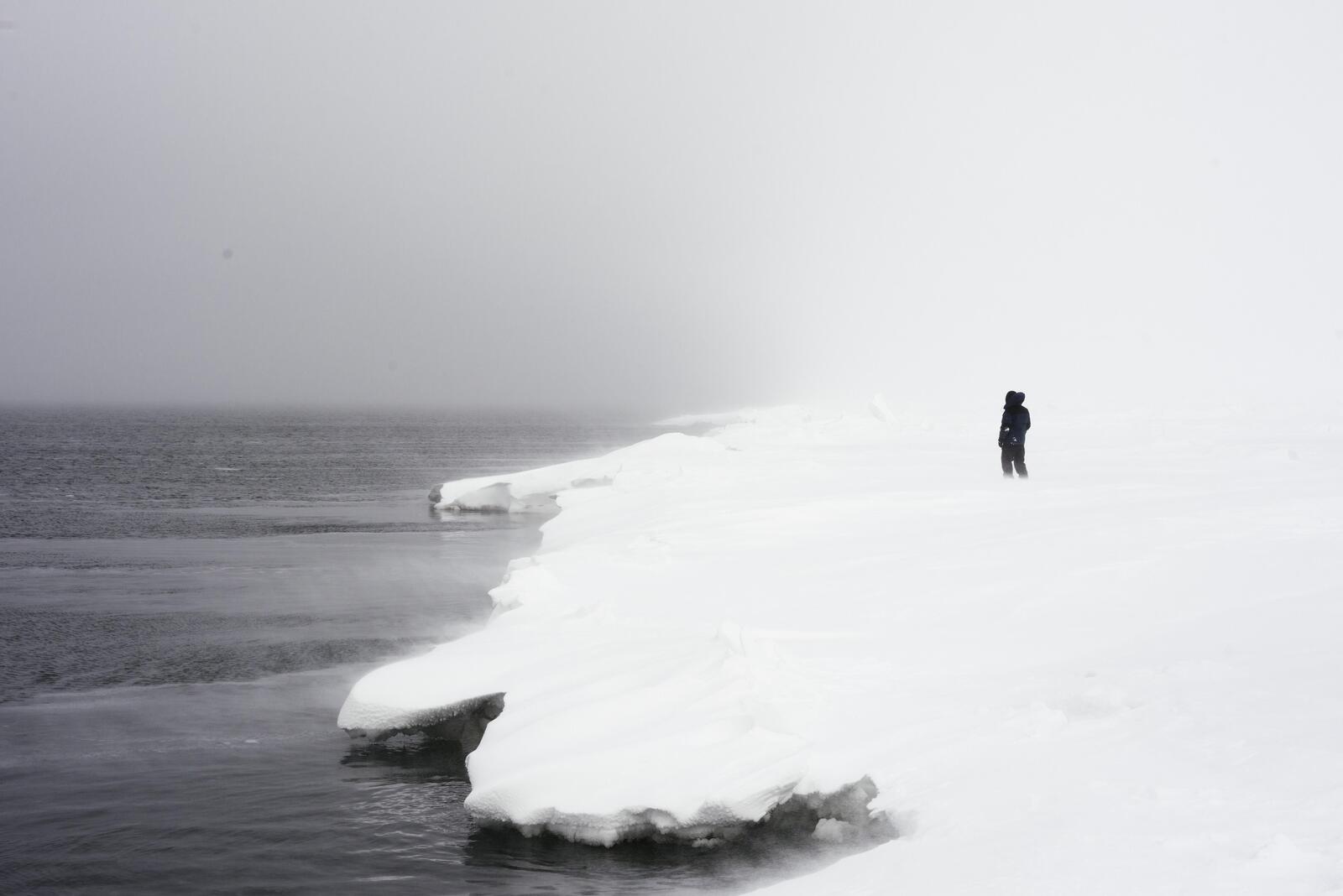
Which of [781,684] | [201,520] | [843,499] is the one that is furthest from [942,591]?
[201,520]

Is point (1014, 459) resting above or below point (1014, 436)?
below

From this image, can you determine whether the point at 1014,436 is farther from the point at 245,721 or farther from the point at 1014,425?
the point at 245,721

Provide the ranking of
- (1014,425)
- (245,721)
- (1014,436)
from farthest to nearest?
(1014,436) → (1014,425) → (245,721)

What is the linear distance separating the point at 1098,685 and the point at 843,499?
1026 cm

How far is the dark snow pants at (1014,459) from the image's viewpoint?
63.9ft

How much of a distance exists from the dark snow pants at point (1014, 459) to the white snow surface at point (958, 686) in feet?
9.84

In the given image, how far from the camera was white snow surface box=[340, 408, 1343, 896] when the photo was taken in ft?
18.3

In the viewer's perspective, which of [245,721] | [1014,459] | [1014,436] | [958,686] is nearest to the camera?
[958,686]

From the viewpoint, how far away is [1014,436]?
1942 cm

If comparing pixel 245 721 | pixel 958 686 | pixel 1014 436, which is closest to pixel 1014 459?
pixel 1014 436

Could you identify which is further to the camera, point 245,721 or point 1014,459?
point 1014,459

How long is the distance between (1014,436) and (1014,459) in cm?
59

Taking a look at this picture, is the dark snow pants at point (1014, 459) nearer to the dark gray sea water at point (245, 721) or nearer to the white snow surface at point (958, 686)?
the white snow surface at point (958, 686)

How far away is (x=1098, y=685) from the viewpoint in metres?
7.36
